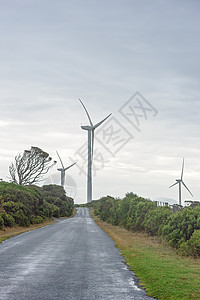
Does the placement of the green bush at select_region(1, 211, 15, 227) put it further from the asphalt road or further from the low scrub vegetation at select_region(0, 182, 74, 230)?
the asphalt road

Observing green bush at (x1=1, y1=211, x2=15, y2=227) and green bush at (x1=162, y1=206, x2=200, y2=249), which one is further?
green bush at (x1=1, y1=211, x2=15, y2=227)

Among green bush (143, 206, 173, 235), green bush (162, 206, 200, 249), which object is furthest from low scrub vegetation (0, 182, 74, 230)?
green bush (162, 206, 200, 249)

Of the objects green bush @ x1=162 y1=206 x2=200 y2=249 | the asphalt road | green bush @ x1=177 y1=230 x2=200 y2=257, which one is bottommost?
the asphalt road

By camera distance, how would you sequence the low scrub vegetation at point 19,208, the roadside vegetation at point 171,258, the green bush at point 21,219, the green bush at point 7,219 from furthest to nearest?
the green bush at point 21,219 < the low scrub vegetation at point 19,208 < the green bush at point 7,219 < the roadside vegetation at point 171,258

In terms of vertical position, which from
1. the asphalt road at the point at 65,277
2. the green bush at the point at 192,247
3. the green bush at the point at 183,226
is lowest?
the asphalt road at the point at 65,277

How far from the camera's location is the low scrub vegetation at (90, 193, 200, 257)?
69.8 ft

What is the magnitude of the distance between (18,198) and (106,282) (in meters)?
42.2

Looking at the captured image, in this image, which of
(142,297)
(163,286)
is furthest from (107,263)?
(142,297)

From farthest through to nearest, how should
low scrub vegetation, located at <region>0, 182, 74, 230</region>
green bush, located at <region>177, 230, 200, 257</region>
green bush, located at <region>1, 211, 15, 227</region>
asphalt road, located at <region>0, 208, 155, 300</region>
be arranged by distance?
low scrub vegetation, located at <region>0, 182, 74, 230</region> < green bush, located at <region>1, 211, 15, 227</region> < green bush, located at <region>177, 230, 200, 257</region> < asphalt road, located at <region>0, 208, 155, 300</region>

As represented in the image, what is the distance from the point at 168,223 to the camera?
87.1ft

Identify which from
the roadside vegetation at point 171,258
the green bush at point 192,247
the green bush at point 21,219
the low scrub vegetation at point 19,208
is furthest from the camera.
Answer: the green bush at point 21,219

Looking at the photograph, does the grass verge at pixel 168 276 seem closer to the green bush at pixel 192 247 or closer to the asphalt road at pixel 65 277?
the asphalt road at pixel 65 277

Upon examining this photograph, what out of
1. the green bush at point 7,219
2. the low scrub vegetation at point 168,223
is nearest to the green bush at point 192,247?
the low scrub vegetation at point 168,223

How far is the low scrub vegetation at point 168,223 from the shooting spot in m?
21.3
